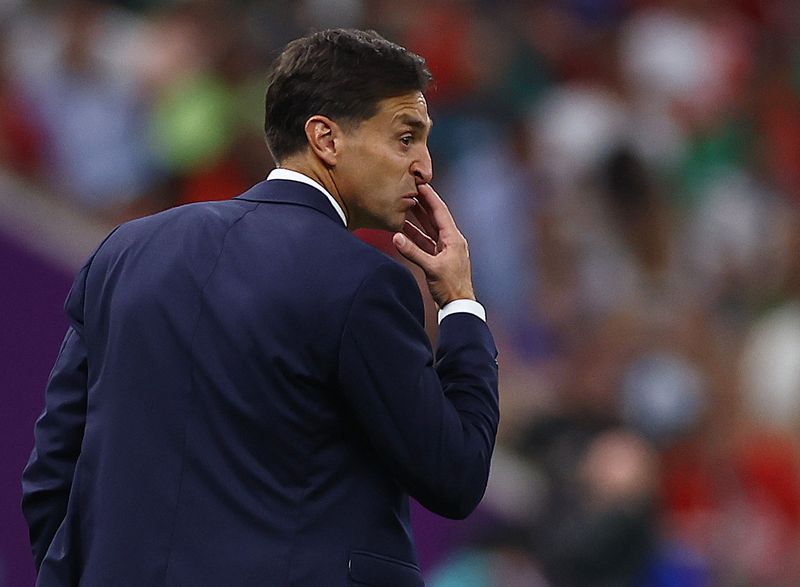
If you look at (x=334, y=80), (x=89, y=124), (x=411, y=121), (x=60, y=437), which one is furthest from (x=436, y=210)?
(x=89, y=124)

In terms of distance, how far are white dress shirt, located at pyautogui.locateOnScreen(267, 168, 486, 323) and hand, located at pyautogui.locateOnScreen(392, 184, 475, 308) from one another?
14 mm

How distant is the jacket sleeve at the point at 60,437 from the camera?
2.76 m

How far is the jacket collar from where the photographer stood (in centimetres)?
271

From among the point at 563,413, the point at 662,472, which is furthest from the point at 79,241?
the point at 662,472

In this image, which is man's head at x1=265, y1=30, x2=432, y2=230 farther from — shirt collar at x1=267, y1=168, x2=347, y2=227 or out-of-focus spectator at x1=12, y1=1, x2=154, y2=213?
out-of-focus spectator at x1=12, y1=1, x2=154, y2=213

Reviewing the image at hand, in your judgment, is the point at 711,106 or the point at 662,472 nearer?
the point at 662,472

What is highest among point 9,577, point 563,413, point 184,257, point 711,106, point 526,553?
point 711,106

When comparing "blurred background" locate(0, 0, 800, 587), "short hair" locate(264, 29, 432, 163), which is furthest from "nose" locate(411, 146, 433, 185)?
"blurred background" locate(0, 0, 800, 587)

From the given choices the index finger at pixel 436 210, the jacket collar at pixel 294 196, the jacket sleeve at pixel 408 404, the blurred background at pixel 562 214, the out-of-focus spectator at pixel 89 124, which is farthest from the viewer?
the out-of-focus spectator at pixel 89 124

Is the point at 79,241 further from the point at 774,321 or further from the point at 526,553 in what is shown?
the point at 774,321

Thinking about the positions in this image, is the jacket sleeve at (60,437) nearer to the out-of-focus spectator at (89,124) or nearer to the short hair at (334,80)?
the short hair at (334,80)

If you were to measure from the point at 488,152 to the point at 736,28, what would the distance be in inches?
103

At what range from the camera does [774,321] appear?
26.3ft

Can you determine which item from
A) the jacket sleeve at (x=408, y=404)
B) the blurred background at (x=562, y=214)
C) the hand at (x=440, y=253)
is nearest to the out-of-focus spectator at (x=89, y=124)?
the blurred background at (x=562, y=214)
